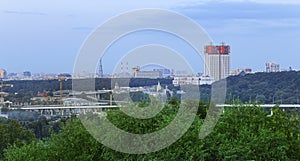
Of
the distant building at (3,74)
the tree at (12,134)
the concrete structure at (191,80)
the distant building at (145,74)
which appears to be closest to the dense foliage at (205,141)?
the concrete structure at (191,80)

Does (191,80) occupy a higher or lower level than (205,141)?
higher

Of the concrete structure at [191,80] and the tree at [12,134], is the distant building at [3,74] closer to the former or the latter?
the tree at [12,134]

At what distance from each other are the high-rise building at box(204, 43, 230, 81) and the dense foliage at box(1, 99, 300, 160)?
61.6 inches

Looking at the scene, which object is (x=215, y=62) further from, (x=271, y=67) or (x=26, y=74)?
(x=26, y=74)

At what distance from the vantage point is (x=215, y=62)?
1358 centimetres

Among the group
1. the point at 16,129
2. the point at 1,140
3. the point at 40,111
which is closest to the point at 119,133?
the point at 1,140

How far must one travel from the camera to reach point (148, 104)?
8.98m

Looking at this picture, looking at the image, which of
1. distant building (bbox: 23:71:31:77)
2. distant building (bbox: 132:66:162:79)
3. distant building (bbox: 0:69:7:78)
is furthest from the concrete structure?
distant building (bbox: 0:69:7:78)

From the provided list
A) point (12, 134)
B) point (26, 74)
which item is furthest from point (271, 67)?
point (12, 134)

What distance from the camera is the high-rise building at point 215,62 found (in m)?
10.9

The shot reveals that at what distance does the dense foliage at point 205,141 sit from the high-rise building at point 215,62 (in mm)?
1564

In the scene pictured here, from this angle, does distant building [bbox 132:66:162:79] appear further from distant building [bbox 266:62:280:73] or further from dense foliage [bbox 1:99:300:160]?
distant building [bbox 266:62:280:73]

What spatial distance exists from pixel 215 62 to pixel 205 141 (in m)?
5.83

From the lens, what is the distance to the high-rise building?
35.9ft
